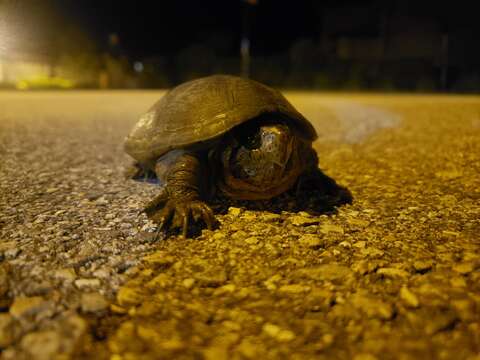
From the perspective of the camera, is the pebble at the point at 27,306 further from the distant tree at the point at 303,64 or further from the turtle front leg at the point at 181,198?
the distant tree at the point at 303,64

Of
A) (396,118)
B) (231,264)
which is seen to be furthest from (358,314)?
(396,118)

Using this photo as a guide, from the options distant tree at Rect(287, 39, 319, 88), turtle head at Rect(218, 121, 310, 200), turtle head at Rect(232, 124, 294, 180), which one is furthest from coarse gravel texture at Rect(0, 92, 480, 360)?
distant tree at Rect(287, 39, 319, 88)

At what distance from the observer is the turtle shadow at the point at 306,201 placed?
7.96 feet

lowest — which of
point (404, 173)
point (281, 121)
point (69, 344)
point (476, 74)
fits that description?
point (69, 344)

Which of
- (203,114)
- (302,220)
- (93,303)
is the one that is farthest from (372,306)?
(203,114)

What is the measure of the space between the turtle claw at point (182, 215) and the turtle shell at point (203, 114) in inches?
16.0

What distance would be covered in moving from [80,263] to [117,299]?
Result: 1.11 feet

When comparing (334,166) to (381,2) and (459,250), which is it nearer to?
(459,250)

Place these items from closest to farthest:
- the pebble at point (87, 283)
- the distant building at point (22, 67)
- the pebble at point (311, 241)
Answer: the pebble at point (87, 283)
the pebble at point (311, 241)
the distant building at point (22, 67)

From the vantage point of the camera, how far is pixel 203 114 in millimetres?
2480

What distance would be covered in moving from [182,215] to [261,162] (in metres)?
0.52

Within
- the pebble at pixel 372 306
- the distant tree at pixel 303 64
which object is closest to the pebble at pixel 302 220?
the pebble at pixel 372 306

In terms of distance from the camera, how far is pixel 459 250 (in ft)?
6.08

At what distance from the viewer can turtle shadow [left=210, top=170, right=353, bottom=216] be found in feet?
7.96
